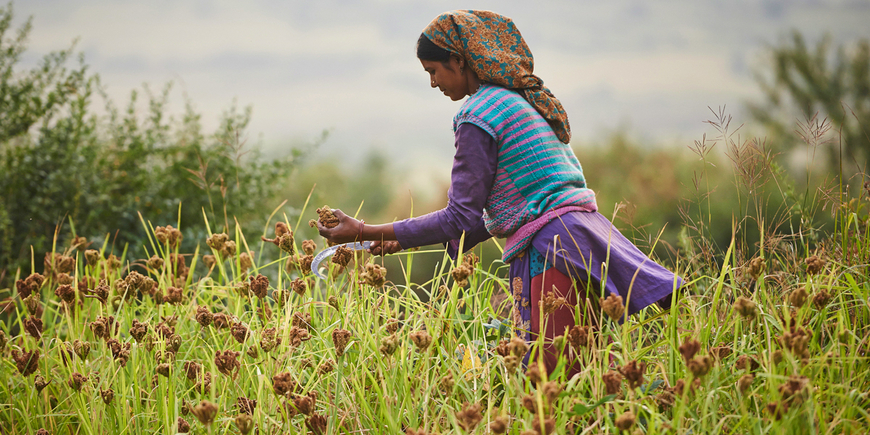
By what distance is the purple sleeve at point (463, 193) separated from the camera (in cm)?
205

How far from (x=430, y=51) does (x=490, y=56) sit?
0.73 ft

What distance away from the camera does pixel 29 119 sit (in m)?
4.88

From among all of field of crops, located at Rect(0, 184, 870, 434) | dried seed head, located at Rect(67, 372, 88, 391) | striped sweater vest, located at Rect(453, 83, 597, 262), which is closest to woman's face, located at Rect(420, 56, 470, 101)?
striped sweater vest, located at Rect(453, 83, 597, 262)

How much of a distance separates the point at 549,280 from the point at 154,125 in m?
4.62

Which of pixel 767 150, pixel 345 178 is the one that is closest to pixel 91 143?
pixel 767 150

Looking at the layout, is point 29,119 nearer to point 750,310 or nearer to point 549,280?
point 549,280

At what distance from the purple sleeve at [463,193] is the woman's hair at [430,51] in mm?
293

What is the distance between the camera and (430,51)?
7.18 feet

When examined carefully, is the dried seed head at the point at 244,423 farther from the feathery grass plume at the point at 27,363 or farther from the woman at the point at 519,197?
the feathery grass plume at the point at 27,363

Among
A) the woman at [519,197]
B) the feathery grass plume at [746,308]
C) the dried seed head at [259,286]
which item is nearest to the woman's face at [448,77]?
the woman at [519,197]

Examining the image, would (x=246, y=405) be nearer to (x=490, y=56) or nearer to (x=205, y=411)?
(x=205, y=411)

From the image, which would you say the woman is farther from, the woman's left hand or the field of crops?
the field of crops

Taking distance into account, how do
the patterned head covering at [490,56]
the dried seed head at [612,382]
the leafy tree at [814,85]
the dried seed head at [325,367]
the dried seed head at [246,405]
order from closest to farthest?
the dried seed head at [612,382], the dried seed head at [246,405], the dried seed head at [325,367], the patterned head covering at [490,56], the leafy tree at [814,85]

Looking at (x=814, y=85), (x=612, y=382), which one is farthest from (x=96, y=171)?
(x=814, y=85)
